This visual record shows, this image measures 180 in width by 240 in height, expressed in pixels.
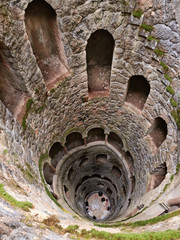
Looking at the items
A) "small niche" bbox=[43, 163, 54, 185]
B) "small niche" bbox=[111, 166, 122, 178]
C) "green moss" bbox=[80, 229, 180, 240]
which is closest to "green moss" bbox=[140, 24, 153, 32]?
"green moss" bbox=[80, 229, 180, 240]

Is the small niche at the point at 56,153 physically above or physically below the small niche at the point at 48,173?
above

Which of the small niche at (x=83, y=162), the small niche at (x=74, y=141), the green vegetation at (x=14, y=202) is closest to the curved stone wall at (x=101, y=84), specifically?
the small niche at (x=74, y=141)

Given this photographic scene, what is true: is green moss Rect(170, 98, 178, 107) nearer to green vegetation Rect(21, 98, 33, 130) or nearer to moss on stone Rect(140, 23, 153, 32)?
moss on stone Rect(140, 23, 153, 32)

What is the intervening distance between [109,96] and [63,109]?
1903 mm

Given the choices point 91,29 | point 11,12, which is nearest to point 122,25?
point 91,29

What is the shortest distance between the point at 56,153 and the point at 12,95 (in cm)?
414

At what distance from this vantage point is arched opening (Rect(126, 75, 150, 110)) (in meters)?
6.95

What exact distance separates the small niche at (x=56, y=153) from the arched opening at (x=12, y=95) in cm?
356

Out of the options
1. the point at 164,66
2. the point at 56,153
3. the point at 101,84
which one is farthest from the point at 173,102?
the point at 56,153

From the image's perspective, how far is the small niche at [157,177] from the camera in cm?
683

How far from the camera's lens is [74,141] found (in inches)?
364

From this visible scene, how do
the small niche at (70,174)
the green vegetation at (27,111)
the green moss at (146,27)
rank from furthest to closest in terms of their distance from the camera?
the small niche at (70,174), the green vegetation at (27,111), the green moss at (146,27)

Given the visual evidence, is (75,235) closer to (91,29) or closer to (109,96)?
(91,29)

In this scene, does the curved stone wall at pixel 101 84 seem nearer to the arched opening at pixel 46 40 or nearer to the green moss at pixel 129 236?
the arched opening at pixel 46 40
